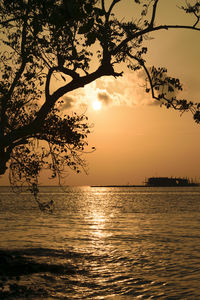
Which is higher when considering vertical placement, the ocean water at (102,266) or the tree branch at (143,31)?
the tree branch at (143,31)

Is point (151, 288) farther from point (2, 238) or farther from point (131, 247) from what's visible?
point (2, 238)

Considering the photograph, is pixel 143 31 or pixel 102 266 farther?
pixel 102 266

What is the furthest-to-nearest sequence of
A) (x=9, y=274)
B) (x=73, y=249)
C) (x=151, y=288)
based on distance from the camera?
1. (x=73, y=249)
2. (x=9, y=274)
3. (x=151, y=288)

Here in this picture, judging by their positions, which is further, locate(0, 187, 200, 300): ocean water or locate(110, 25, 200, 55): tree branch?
locate(0, 187, 200, 300): ocean water

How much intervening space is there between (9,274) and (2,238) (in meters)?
18.2

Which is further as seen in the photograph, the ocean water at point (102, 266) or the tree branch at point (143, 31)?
the ocean water at point (102, 266)

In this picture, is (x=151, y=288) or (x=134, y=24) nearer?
(x=134, y=24)

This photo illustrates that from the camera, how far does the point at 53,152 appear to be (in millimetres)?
20766

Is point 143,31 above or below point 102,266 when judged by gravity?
above

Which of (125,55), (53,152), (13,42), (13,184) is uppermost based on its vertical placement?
(13,42)

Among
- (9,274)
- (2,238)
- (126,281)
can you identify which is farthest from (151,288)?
(2,238)

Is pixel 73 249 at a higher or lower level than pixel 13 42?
lower

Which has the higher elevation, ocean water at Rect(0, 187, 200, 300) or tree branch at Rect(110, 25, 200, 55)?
tree branch at Rect(110, 25, 200, 55)

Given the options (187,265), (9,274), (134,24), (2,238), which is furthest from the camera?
(2,238)
